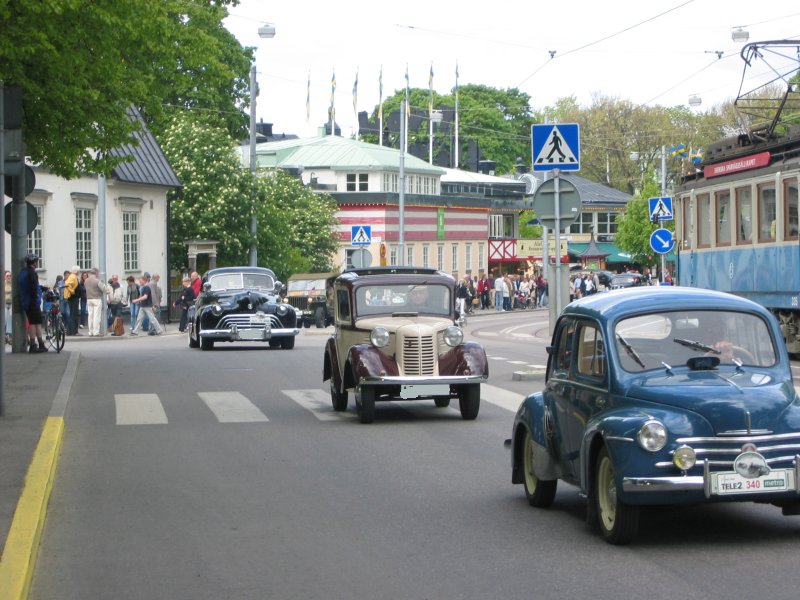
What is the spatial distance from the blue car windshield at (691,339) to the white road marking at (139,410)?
8103mm

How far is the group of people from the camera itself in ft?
86.2

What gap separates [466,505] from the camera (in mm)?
9789

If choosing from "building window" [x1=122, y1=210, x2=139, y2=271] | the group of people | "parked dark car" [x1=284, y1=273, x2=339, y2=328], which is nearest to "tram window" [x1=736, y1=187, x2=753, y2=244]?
the group of people

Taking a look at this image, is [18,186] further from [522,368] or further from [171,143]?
[171,143]

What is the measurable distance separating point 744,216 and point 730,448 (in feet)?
67.5

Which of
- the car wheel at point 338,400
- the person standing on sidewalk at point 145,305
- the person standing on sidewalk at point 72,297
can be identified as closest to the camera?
the car wheel at point 338,400

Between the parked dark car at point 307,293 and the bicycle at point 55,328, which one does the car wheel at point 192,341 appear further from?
the parked dark car at point 307,293

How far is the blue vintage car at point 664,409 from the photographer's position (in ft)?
25.4

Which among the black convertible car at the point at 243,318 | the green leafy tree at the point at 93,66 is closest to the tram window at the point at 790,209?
the black convertible car at the point at 243,318

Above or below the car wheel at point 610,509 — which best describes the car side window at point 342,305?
above

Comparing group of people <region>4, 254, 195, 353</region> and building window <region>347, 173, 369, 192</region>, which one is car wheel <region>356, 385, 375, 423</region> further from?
building window <region>347, 173, 369, 192</region>

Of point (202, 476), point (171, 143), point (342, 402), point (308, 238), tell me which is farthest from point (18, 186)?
point (308, 238)

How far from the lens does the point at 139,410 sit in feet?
55.8

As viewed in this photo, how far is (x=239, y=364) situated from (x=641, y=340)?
671 inches
